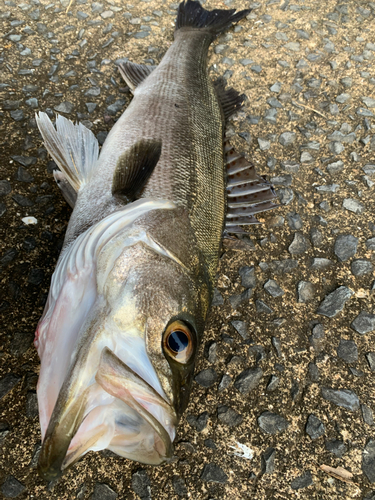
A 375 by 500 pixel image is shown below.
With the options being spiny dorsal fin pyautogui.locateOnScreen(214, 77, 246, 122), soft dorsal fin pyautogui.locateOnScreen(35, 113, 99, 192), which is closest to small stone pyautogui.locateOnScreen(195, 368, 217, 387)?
soft dorsal fin pyautogui.locateOnScreen(35, 113, 99, 192)

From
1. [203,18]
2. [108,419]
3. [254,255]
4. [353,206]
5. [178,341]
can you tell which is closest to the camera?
[108,419]

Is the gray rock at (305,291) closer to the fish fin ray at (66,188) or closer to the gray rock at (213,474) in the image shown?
the gray rock at (213,474)

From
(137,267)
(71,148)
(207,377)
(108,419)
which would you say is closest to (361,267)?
(207,377)

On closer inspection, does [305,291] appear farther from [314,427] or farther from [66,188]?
[66,188]

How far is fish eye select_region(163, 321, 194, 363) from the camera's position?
166 cm

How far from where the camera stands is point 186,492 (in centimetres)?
204

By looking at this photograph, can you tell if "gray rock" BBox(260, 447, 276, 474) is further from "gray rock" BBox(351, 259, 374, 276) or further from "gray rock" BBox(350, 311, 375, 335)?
"gray rock" BBox(351, 259, 374, 276)

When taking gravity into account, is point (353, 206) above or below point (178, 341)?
below

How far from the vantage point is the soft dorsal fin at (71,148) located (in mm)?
2662

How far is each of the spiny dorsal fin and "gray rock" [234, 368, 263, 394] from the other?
2295 mm

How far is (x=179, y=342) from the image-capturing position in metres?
1.71

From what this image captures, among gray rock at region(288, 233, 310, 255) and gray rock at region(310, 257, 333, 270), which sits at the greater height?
gray rock at region(288, 233, 310, 255)

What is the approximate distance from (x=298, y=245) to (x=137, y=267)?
169 centimetres

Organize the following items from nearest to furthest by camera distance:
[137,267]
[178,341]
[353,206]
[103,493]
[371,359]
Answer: [178,341], [137,267], [103,493], [371,359], [353,206]
